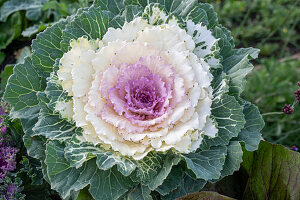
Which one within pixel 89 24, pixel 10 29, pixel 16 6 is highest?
pixel 89 24

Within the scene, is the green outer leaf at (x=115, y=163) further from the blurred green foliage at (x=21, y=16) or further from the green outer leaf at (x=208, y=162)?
the blurred green foliage at (x=21, y=16)

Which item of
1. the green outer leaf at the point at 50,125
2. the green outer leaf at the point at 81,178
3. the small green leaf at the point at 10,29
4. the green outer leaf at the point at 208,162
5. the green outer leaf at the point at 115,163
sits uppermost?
the green outer leaf at the point at 50,125

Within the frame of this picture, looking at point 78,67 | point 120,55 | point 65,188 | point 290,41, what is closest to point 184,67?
point 120,55

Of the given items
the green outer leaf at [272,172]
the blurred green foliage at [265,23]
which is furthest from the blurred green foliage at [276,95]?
the green outer leaf at [272,172]

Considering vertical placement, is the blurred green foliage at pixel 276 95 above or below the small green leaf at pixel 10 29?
below

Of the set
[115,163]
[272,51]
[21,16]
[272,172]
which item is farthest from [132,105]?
[272,51]

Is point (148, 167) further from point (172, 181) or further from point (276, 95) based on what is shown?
point (276, 95)

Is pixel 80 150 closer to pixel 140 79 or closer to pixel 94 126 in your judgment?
pixel 94 126
